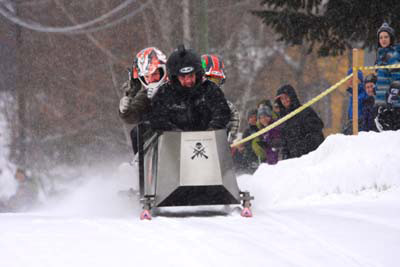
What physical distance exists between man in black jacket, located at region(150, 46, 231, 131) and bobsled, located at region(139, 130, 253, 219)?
0.33 metres

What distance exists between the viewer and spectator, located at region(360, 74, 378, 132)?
1164 centimetres

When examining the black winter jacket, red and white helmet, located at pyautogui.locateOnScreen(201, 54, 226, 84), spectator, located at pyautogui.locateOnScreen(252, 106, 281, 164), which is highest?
red and white helmet, located at pyautogui.locateOnScreen(201, 54, 226, 84)

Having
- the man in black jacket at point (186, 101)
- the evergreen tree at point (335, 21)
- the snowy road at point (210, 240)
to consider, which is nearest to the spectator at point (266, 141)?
the evergreen tree at point (335, 21)

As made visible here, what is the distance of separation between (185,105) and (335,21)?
678 centimetres

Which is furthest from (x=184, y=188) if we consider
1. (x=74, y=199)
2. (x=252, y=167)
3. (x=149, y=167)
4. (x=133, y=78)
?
(x=252, y=167)

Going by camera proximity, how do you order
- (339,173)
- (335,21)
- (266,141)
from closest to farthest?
1. (339,173)
2. (266,141)
3. (335,21)

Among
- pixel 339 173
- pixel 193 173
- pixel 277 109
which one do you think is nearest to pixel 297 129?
pixel 277 109

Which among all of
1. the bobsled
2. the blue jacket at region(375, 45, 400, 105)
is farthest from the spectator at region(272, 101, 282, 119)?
the bobsled

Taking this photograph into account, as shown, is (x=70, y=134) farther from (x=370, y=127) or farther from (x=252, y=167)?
(x=370, y=127)

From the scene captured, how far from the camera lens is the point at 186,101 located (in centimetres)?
834

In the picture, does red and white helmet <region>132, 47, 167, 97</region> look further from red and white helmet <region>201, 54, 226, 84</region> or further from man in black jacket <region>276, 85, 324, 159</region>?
man in black jacket <region>276, 85, 324, 159</region>

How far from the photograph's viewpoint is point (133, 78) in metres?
9.43

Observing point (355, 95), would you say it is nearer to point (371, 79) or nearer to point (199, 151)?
point (371, 79)

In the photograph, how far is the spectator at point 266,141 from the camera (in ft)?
42.4
